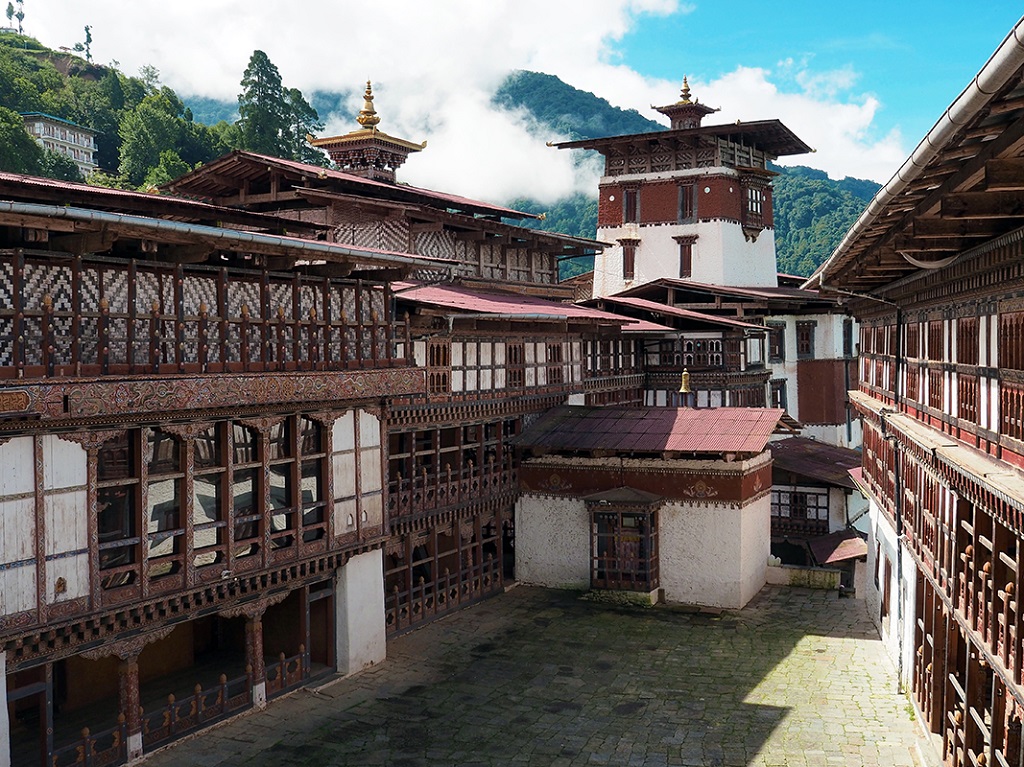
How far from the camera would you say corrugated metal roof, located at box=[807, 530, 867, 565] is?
28172 millimetres

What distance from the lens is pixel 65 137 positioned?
77875 mm

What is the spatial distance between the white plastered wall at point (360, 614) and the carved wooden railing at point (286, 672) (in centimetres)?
96

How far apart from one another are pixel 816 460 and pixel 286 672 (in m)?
22.0

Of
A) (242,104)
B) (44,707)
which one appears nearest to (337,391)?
(44,707)

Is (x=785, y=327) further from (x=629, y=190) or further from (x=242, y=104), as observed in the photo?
(x=242, y=104)

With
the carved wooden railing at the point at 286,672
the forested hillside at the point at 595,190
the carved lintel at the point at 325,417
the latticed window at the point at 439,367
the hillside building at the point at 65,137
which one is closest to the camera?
the carved wooden railing at the point at 286,672

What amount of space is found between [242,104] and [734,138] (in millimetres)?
44691

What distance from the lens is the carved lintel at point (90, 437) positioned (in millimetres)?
14031

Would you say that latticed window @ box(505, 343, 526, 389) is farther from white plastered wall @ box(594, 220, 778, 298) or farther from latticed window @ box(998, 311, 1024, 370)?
white plastered wall @ box(594, 220, 778, 298)

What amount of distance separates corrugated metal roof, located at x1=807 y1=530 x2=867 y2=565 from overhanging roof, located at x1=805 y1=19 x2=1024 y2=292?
46.6 feet

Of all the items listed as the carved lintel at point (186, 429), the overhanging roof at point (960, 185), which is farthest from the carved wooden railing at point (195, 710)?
the overhanging roof at point (960, 185)

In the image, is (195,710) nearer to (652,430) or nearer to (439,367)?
(439,367)

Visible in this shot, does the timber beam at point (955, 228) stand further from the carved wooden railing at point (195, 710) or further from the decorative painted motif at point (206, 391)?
the carved wooden railing at point (195, 710)

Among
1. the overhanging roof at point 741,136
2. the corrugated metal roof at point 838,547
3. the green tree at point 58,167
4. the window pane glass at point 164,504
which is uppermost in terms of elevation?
the green tree at point 58,167
